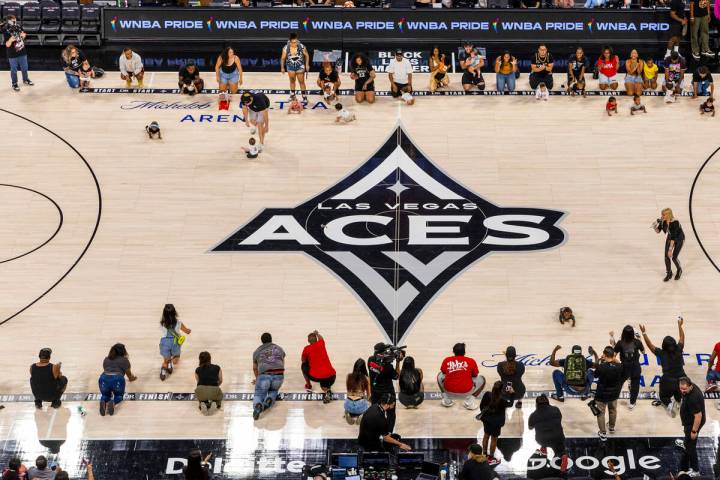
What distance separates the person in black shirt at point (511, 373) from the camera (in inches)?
912

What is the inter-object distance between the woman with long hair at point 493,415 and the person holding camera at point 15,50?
59.4 ft

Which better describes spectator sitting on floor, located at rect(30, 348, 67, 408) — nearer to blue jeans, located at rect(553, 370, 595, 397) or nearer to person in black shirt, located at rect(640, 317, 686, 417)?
blue jeans, located at rect(553, 370, 595, 397)

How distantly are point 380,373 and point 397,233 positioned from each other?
6.13m

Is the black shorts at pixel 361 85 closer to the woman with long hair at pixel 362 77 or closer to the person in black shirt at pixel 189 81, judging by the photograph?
the woman with long hair at pixel 362 77

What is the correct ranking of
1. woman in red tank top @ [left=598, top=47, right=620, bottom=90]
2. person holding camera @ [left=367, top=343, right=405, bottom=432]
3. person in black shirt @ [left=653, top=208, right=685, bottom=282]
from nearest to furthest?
person holding camera @ [left=367, top=343, right=405, bottom=432]
person in black shirt @ [left=653, top=208, right=685, bottom=282]
woman in red tank top @ [left=598, top=47, right=620, bottom=90]

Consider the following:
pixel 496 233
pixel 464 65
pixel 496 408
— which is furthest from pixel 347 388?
pixel 464 65

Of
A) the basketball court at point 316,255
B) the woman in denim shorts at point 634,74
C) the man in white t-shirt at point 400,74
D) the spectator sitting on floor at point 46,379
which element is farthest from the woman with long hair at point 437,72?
the spectator sitting on floor at point 46,379

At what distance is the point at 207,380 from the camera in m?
23.6

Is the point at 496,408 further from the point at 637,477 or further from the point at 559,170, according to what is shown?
the point at 559,170

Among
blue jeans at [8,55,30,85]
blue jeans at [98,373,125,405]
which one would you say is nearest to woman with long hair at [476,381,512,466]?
blue jeans at [98,373,125,405]

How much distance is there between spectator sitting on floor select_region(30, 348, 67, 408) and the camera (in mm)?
23594

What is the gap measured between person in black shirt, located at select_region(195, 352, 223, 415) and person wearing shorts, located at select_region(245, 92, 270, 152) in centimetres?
952

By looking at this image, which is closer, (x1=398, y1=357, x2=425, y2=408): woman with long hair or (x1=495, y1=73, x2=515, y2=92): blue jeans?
(x1=398, y1=357, x2=425, y2=408): woman with long hair

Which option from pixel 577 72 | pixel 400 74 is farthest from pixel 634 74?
pixel 400 74
